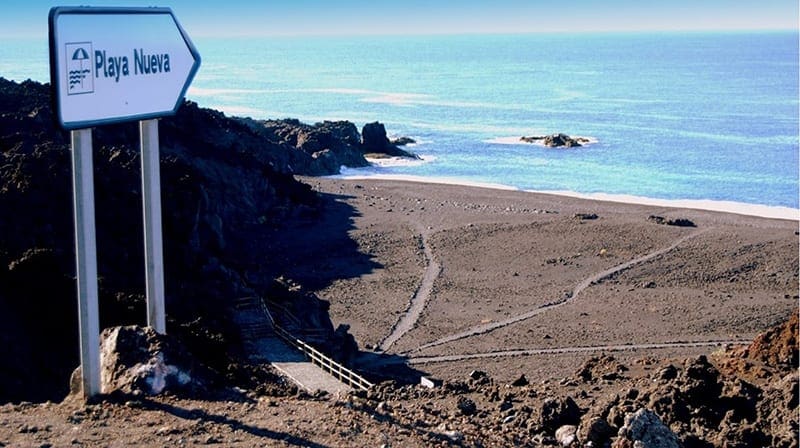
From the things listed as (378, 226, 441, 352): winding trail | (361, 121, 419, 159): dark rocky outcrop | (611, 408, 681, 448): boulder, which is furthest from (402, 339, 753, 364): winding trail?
(361, 121, 419, 159): dark rocky outcrop

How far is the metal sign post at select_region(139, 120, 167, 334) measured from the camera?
9547 millimetres

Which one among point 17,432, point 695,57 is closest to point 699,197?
point 17,432

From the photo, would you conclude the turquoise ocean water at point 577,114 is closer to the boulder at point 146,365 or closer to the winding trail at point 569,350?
the winding trail at point 569,350

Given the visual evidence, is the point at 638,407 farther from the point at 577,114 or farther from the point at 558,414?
the point at 577,114

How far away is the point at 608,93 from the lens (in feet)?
369

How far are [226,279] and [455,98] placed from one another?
90638 mm

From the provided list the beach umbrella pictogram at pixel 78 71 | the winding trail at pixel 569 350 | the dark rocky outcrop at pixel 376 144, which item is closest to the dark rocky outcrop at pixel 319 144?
the dark rocky outcrop at pixel 376 144

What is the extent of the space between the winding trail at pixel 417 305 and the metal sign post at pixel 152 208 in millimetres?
15230

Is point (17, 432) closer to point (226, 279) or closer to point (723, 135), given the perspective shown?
point (226, 279)

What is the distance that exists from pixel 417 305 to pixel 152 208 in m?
20.1

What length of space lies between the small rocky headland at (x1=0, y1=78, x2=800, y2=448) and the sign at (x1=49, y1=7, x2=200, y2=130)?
8.30ft

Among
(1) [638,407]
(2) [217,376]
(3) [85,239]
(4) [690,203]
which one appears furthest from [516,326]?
(4) [690,203]

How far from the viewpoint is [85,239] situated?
862 cm

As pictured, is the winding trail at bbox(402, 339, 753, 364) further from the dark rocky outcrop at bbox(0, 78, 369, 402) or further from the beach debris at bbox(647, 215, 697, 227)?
the beach debris at bbox(647, 215, 697, 227)
